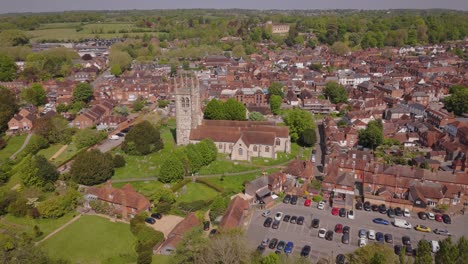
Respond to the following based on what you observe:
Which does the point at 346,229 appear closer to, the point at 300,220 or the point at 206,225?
the point at 300,220

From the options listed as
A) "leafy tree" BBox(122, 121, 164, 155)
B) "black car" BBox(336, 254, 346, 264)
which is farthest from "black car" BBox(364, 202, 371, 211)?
"leafy tree" BBox(122, 121, 164, 155)

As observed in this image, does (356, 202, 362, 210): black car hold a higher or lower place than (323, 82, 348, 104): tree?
lower

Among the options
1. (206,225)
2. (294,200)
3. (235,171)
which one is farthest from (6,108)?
(294,200)

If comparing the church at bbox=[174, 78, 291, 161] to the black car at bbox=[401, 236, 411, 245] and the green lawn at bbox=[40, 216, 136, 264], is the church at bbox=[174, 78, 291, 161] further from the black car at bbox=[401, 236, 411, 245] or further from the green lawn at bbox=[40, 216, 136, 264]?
the black car at bbox=[401, 236, 411, 245]

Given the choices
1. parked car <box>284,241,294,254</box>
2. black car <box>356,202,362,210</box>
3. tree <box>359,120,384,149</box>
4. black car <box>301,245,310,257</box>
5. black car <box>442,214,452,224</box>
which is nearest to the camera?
black car <box>301,245,310,257</box>

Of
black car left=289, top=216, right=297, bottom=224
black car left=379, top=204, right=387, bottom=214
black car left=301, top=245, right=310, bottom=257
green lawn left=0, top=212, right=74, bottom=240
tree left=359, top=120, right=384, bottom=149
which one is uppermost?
tree left=359, top=120, right=384, bottom=149

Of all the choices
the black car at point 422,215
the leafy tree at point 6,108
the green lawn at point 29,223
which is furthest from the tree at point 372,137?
the leafy tree at point 6,108

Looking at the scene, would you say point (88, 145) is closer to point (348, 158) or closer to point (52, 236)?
point (52, 236)
